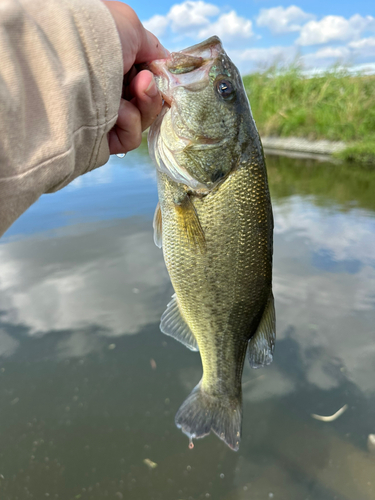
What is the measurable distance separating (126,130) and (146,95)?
21 cm

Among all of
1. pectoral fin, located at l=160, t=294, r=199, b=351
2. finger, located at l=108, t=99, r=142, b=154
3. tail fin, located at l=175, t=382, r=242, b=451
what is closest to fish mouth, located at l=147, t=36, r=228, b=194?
finger, located at l=108, t=99, r=142, b=154

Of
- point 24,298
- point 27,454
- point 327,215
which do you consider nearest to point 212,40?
point 27,454

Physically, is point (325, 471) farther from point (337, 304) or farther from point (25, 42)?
point (25, 42)

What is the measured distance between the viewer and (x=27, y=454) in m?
2.39

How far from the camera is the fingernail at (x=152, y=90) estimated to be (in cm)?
141

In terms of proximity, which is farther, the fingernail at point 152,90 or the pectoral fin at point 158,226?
the pectoral fin at point 158,226

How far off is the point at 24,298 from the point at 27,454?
183 centimetres

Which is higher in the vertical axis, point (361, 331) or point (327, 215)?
point (361, 331)

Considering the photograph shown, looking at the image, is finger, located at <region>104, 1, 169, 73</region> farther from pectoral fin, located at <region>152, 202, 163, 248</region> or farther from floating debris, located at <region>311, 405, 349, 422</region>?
floating debris, located at <region>311, 405, 349, 422</region>

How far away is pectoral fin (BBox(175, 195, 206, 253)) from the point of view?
1.48m

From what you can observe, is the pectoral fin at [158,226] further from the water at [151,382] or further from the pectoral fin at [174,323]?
the water at [151,382]

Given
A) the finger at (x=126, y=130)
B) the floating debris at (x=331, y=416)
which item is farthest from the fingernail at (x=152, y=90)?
the floating debris at (x=331, y=416)

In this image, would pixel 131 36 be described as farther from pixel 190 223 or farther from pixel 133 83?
pixel 190 223

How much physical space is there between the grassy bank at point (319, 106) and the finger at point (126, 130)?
1055 centimetres
